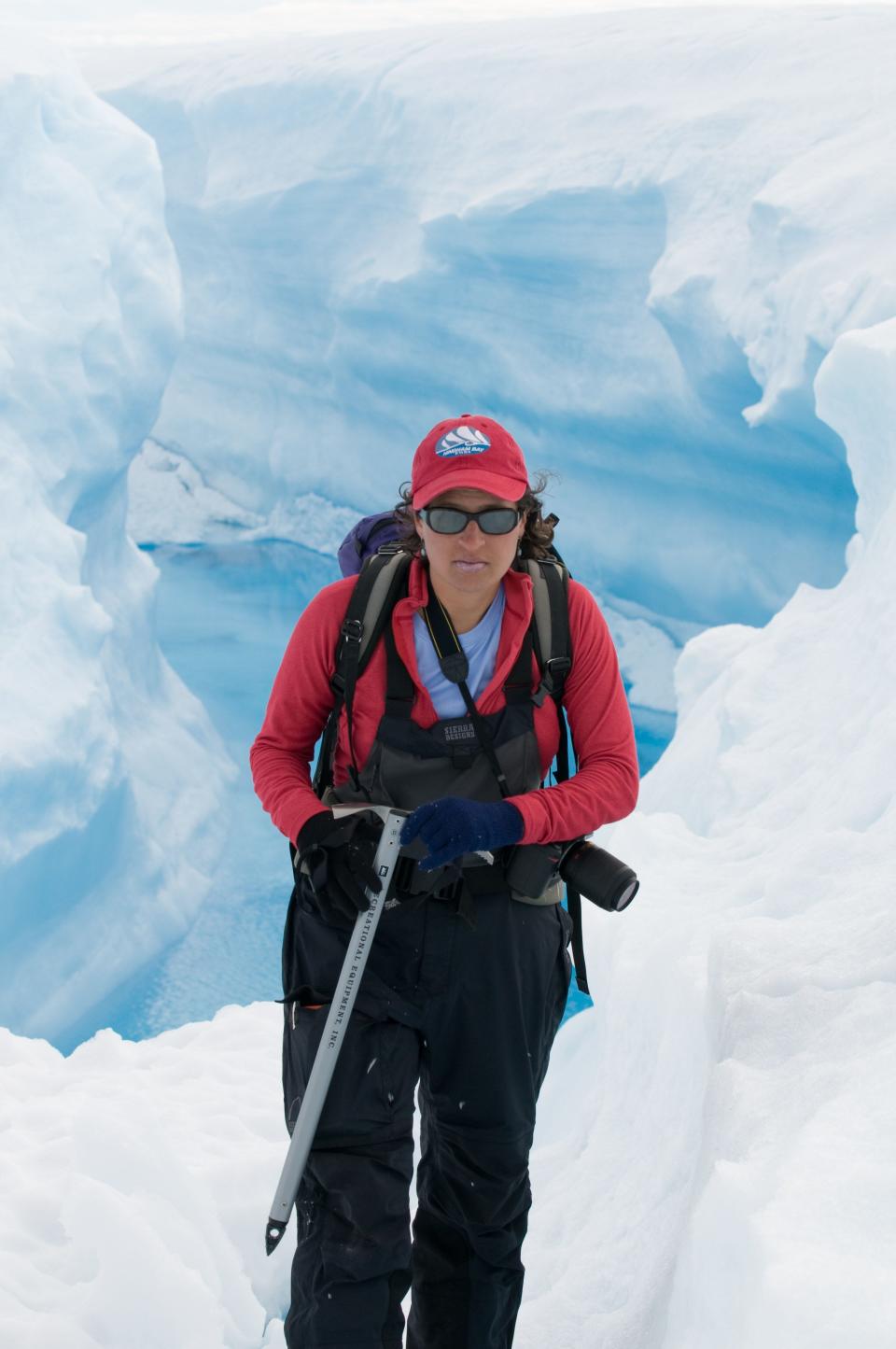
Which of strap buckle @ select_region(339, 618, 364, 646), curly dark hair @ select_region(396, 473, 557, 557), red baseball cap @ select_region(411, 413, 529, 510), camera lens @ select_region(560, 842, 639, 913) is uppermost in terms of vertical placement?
red baseball cap @ select_region(411, 413, 529, 510)

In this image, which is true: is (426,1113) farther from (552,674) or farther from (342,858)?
(552,674)

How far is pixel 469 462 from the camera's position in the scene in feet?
5.51

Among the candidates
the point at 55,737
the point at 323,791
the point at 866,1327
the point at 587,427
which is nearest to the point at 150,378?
the point at 55,737

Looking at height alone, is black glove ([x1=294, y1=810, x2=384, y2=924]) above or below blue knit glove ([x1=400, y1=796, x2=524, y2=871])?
below

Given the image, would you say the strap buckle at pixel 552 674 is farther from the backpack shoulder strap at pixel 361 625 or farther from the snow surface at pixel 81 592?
the snow surface at pixel 81 592

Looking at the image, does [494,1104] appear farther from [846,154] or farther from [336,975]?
[846,154]

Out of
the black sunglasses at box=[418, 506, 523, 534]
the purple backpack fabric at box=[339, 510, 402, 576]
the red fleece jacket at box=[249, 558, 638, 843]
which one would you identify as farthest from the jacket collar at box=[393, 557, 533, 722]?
the purple backpack fabric at box=[339, 510, 402, 576]

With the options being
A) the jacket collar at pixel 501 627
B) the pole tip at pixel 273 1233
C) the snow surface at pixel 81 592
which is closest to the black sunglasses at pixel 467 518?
the jacket collar at pixel 501 627

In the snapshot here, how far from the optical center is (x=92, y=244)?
7.08 meters

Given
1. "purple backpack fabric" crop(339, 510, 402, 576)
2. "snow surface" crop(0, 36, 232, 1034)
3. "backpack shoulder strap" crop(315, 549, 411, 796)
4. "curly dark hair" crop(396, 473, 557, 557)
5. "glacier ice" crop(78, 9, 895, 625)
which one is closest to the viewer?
"backpack shoulder strap" crop(315, 549, 411, 796)

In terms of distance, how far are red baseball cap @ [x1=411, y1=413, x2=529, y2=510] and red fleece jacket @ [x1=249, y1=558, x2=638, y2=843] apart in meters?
0.14

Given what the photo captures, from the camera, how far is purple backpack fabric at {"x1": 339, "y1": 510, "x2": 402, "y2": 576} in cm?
221

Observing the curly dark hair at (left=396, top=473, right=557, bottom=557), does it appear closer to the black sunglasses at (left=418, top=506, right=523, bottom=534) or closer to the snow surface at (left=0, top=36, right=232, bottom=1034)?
the black sunglasses at (left=418, top=506, right=523, bottom=534)

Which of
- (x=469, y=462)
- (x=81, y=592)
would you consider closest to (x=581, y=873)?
(x=469, y=462)
